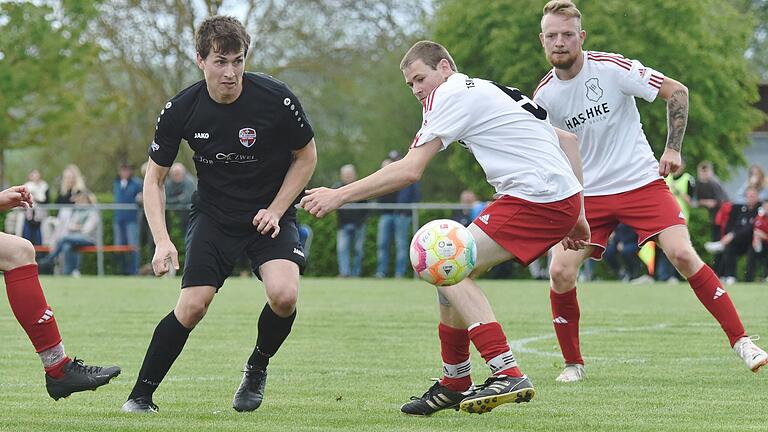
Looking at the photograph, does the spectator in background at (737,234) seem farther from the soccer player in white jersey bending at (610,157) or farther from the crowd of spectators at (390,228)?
the soccer player in white jersey bending at (610,157)

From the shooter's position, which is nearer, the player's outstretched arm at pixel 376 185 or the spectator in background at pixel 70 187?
the player's outstretched arm at pixel 376 185

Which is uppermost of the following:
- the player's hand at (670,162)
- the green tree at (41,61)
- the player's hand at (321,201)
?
the green tree at (41,61)

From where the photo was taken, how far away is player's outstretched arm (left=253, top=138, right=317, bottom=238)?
6699mm

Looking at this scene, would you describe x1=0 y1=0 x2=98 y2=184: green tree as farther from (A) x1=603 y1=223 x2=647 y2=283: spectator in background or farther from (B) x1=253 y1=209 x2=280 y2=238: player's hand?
(B) x1=253 y1=209 x2=280 y2=238: player's hand

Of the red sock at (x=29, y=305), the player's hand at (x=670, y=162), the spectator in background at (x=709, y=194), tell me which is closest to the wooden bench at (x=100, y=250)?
the spectator in background at (x=709, y=194)

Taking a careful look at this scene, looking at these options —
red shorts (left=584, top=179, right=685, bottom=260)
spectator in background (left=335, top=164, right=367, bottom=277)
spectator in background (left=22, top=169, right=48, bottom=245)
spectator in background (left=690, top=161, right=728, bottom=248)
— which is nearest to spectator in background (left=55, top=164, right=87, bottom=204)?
spectator in background (left=22, top=169, right=48, bottom=245)

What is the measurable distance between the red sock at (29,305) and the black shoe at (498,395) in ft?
6.92

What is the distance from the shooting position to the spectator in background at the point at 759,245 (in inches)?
787

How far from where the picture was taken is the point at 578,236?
7129 millimetres

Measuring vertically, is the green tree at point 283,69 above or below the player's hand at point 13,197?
above

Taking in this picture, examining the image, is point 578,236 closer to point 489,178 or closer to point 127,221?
point 489,178

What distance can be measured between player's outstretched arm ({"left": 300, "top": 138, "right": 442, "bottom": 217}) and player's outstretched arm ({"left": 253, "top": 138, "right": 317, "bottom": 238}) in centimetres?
52

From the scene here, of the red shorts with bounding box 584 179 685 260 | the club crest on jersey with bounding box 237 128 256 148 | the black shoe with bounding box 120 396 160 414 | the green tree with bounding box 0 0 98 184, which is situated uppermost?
the green tree with bounding box 0 0 98 184

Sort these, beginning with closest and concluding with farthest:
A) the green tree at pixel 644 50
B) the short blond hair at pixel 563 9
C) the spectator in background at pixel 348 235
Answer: the short blond hair at pixel 563 9
the spectator in background at pixel 348 235
the green tree at pixel 644 50
